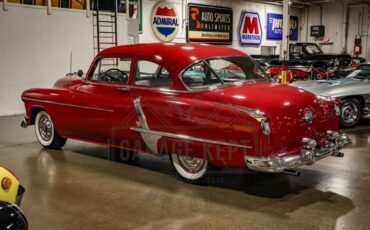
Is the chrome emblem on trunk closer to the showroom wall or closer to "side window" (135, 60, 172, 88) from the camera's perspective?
"side window" (135, 60, 172, 88)

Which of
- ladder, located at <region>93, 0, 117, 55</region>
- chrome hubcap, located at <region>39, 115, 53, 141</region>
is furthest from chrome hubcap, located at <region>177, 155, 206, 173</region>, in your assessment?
ladder, located at <region>93, 0, 117, 55</region>

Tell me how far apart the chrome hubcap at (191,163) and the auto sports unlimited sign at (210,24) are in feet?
44.7

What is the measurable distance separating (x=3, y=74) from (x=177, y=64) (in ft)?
23.5

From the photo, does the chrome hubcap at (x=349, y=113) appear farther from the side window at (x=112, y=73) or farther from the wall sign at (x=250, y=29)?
the wall sign at (x=250, y=29)

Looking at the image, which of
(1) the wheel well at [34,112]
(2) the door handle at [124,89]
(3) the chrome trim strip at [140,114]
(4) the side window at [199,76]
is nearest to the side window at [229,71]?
(4) the side window at [199,76]

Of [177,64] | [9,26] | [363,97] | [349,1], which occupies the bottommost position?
[363,97]

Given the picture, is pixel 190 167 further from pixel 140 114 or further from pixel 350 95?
pixel 350 95

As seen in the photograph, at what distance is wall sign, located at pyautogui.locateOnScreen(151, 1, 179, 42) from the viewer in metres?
16.8

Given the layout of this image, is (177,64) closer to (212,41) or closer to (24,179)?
(24,179)

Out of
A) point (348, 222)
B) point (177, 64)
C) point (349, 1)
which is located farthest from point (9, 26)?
point (349, 1)

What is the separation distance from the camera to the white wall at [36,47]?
10695mm

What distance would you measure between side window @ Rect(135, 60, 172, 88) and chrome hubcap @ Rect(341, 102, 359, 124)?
453cm

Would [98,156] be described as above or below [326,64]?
below

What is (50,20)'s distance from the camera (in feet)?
37.5
